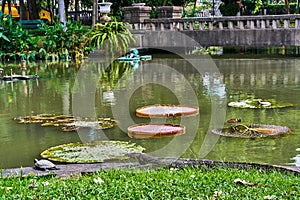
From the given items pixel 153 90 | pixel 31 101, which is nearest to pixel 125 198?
pixel 31 101

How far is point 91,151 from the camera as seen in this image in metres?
8.00

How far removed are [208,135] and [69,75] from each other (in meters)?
9.69

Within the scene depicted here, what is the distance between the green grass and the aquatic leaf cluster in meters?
3.66

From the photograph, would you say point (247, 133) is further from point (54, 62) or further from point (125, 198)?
point (54, 62)

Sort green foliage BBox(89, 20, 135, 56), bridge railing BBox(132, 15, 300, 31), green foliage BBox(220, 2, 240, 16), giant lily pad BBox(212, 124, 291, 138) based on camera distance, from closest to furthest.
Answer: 1. giant lily pad BBox(212, 124, 291, 138)
2. bridge railing BBox(132, 15, 300, 31)
3. green foliage BBox(89, 20, 135, 56)
4. green foliage BBox(220, 2, 240, 16)

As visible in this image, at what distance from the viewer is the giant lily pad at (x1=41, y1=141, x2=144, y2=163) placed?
24.8 feet

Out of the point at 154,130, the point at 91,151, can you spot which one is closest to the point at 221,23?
the point at 154,130

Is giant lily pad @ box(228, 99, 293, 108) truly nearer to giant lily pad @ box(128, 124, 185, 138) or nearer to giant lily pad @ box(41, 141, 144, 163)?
giant lily pad @ box(128, 124, 185, 138)

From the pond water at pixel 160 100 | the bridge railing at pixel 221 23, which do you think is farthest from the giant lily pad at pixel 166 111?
the bridge railing at pixel 221 23

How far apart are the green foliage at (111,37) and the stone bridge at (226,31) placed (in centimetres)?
177

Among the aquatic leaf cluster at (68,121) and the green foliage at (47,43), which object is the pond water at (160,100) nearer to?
the aquatic leaf cluster at (68,121)

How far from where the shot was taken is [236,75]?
17266 millimetres

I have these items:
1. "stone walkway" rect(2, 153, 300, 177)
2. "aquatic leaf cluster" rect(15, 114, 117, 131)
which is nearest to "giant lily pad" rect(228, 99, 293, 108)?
"aquatic leaf cluster" rect(15, 114, 117, 131)

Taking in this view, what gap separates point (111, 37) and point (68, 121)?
535 inches
